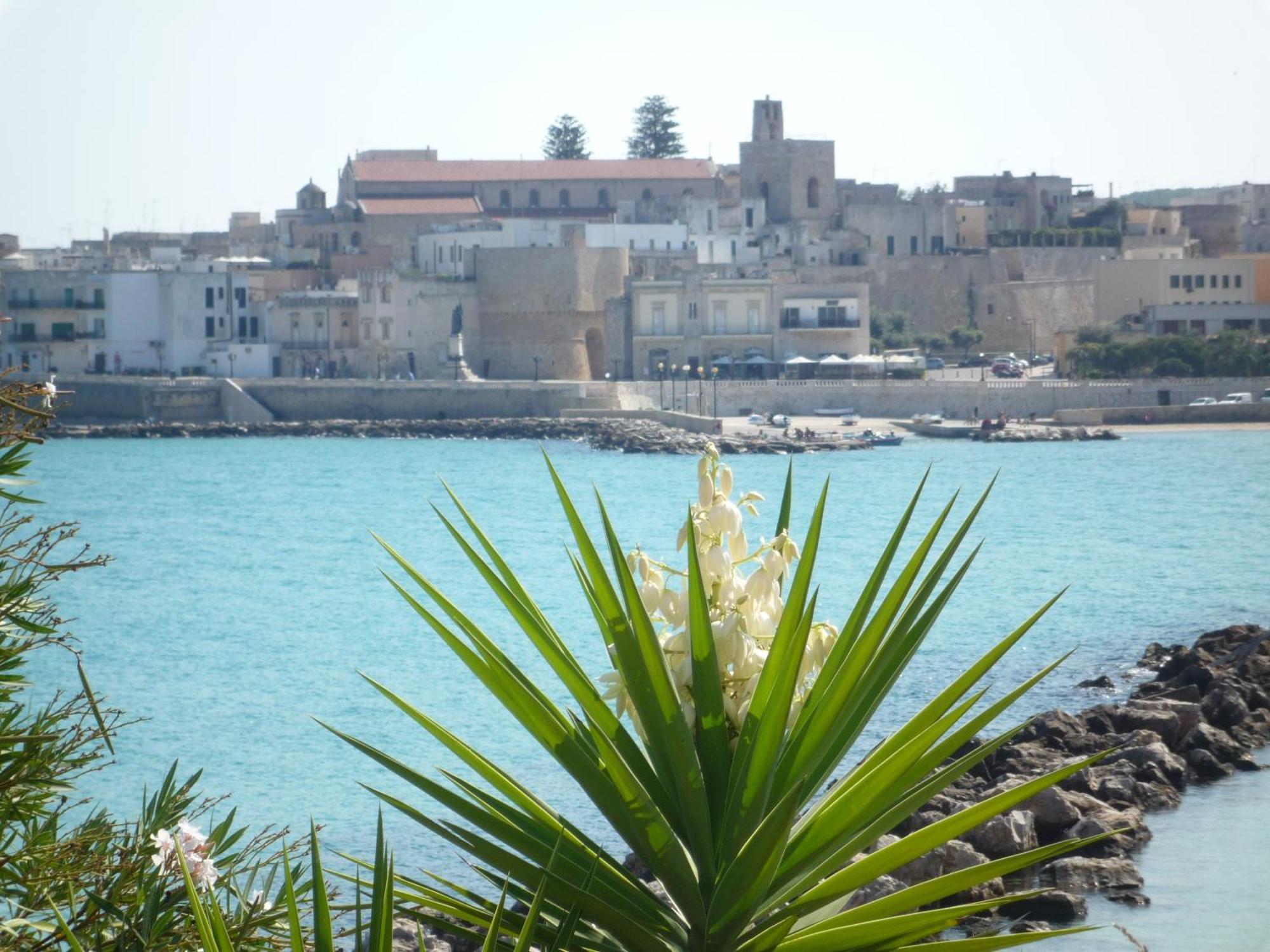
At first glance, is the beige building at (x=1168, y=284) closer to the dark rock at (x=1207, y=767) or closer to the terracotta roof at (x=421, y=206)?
the terracotta roof at (x=421, y=206)

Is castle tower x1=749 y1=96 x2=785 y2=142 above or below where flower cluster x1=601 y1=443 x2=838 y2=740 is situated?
above

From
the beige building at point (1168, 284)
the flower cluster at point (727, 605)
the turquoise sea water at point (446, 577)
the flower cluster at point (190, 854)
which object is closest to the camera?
the flower cluster at point (727, 605)

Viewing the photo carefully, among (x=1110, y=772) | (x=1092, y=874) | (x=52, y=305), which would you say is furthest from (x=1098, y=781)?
(x=52, y=305)

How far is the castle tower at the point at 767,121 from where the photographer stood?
6744 cm

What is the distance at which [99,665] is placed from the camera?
77.7ft

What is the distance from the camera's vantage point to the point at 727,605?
272 centimetres

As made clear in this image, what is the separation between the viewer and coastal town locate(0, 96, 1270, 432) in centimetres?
5269

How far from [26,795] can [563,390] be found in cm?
4962

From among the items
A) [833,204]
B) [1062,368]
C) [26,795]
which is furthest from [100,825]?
[833,204]

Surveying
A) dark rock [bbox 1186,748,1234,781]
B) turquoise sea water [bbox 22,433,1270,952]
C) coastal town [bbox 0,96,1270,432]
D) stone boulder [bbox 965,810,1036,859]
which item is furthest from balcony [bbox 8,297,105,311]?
stone boulder [bbox 965,810,1036,859]

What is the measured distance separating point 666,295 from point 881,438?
892cm

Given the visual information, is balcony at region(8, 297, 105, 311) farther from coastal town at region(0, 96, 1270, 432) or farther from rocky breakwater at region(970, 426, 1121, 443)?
rocky breakwater at region(970, 426, 1121, 443)

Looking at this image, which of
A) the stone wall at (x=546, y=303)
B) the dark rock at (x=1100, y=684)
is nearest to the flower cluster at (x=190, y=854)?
the dark rock at (x=1100, y=684)

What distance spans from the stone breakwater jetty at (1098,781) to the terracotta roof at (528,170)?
160 ft
